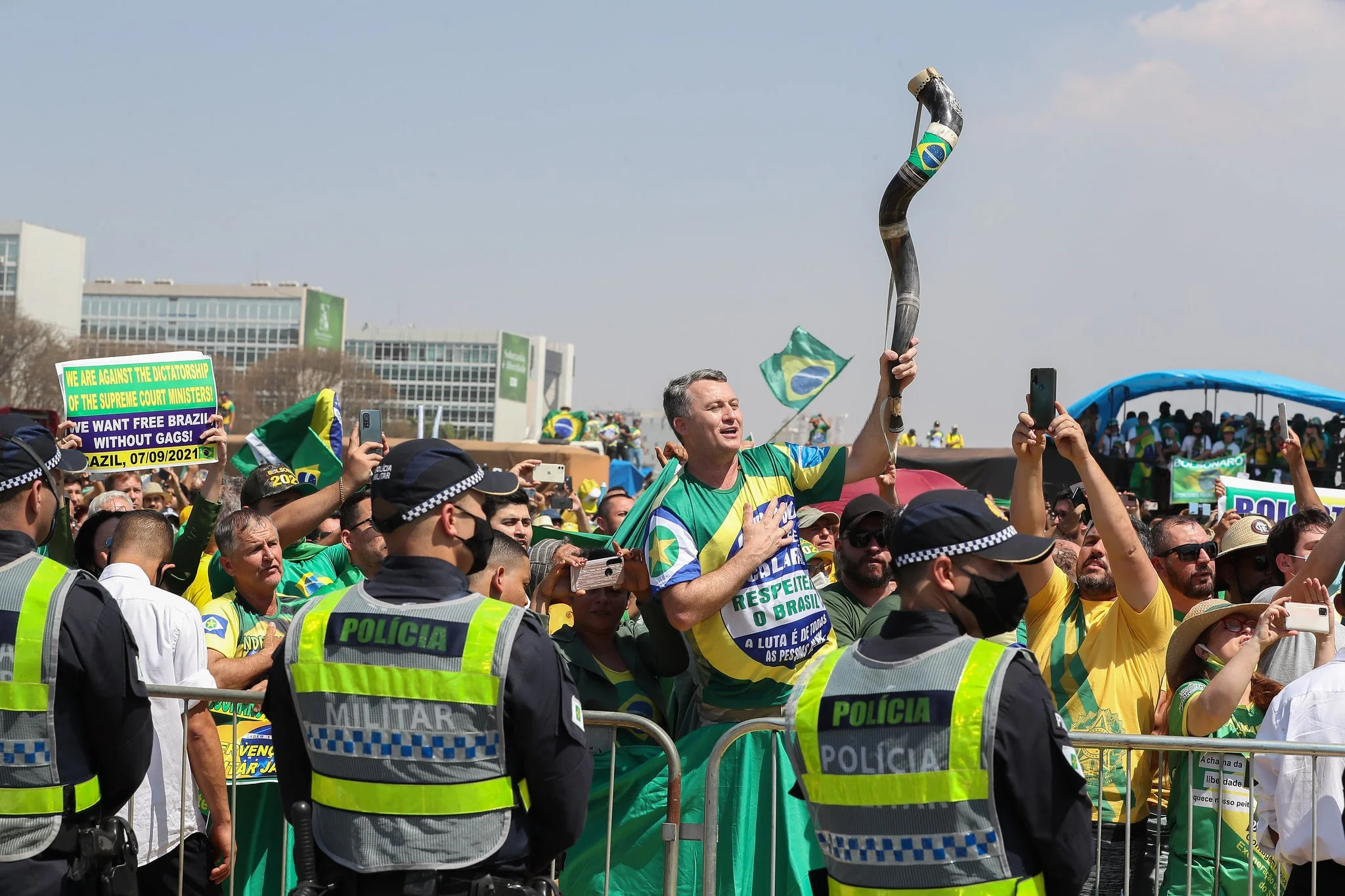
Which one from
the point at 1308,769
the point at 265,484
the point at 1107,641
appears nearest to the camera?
the point at 1308,769

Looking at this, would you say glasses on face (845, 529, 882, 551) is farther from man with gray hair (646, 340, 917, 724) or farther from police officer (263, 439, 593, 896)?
police officer (263, 439, 593, 896)

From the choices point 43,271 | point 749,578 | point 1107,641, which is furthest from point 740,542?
point 43,271

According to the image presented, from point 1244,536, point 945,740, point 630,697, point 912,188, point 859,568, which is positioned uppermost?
point 912,188

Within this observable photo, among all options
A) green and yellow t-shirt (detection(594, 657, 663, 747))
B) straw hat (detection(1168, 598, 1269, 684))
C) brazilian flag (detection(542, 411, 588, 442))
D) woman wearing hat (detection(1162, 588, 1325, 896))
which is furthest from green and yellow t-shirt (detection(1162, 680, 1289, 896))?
brazilian flag (detection(542, 411, 588, 442))

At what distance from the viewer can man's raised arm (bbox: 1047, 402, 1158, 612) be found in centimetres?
488

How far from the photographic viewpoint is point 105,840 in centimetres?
371

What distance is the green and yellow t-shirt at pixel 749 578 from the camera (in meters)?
4.73

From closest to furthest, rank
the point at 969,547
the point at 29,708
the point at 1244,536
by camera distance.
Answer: the point at 969,547
the point at 29,708
the point at 1244,536

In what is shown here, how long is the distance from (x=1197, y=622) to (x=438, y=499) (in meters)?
2.91

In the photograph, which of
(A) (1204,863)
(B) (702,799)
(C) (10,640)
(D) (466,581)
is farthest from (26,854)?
(A) (1204,863)

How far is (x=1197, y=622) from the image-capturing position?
4953mm

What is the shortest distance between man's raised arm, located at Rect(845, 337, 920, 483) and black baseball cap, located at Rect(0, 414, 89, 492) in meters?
2.54

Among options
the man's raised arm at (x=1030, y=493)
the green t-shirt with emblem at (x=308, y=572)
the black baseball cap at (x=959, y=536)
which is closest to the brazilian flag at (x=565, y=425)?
the green t-shirt with emblem at (x=308, y=572)

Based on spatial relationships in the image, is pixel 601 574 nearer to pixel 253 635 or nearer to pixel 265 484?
pixel 253 635
